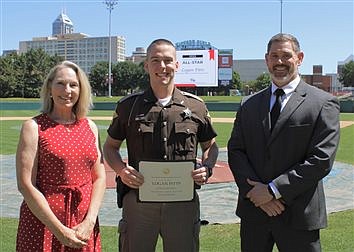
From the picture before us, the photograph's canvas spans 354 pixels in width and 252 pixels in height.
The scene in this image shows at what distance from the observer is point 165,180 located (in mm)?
3705

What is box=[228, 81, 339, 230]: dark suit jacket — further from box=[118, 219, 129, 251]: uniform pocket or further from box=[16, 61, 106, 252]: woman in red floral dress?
box=[16, 61, 106, 252]: woman in red floral dress

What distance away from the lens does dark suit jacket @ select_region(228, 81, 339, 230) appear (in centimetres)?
342

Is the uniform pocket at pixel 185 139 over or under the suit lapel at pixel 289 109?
under

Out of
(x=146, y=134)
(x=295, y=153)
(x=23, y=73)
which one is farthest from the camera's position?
(x=23, y=73)

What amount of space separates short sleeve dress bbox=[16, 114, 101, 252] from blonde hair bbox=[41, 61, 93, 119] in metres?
0.13

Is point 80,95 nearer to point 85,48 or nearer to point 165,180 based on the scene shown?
point 165,180

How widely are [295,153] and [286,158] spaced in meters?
0.07

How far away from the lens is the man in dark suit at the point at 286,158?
3.44 metres

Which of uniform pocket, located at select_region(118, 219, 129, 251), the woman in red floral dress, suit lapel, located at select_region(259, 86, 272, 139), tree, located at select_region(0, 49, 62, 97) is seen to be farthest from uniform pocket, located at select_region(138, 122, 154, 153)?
tree, located at select_region(0, 49, 62, 97)

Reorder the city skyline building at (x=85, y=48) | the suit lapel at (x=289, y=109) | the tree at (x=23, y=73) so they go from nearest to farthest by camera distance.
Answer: the suit lapel at (x=289, y=109), the tree at (x=23, y=73), the city skyline building at (x=85, y=48)

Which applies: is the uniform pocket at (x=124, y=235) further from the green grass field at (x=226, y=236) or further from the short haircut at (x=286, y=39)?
the green grass field at (x=226, y=236)

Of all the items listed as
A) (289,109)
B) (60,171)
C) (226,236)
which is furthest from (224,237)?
(60,171)

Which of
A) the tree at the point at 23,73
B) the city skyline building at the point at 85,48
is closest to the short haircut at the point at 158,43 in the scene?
the tree at the point at 23,73

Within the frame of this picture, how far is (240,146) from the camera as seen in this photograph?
376 centimetres
